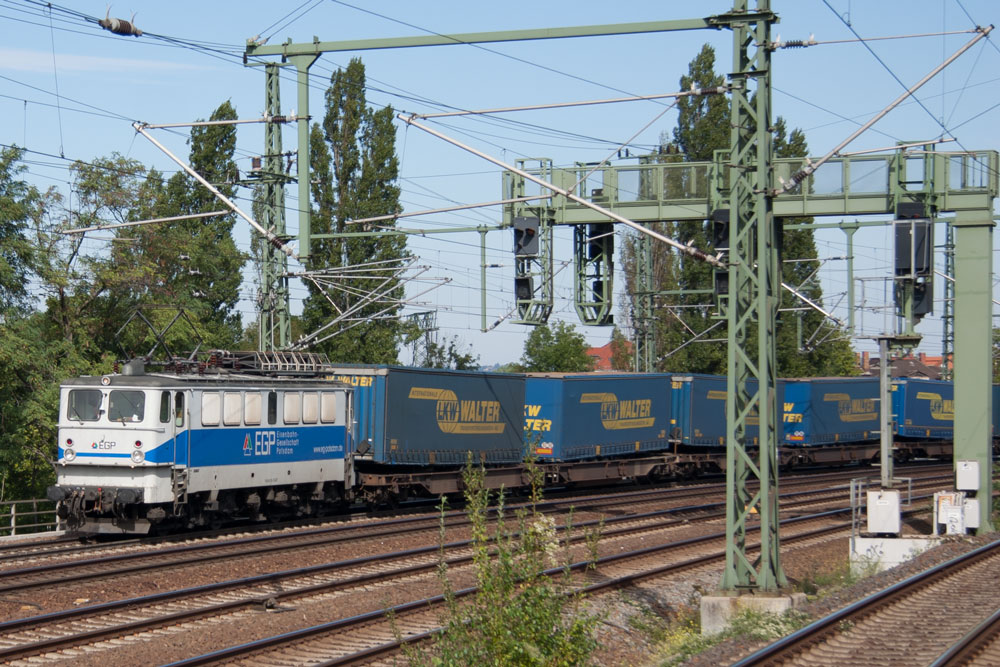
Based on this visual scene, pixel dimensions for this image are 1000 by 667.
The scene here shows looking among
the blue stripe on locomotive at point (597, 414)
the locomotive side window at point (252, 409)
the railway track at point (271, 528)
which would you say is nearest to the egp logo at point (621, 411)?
the blue stripe on locomotive at point (597, 414)

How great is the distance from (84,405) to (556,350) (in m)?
48.4

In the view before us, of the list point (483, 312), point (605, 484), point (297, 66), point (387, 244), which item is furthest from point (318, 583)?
point (387, 244)

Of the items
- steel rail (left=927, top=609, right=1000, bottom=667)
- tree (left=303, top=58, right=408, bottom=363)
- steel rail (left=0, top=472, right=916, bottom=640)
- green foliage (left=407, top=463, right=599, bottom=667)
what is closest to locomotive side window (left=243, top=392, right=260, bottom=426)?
steel rail (left=0, top=472, right=916, bottom=640)

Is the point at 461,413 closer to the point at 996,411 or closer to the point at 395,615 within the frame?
the point at 395,615

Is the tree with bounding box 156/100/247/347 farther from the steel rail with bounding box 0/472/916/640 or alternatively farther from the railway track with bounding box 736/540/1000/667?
the railway track with bounding box 736/540/1000/667

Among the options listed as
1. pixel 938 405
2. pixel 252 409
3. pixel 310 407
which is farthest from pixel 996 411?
pixel 252 409

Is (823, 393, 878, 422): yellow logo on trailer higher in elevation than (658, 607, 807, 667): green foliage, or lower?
higher

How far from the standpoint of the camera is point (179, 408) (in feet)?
64.5

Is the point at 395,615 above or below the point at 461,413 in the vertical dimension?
below

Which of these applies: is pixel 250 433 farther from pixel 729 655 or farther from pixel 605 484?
pixel 605 484

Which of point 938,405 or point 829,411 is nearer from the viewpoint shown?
point 829,411

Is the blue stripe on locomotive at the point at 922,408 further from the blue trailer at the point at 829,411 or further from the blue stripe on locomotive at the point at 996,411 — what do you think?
the blue stripe on locomotive at the point at 996,411

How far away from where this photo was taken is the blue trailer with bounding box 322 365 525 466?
24.1 meters

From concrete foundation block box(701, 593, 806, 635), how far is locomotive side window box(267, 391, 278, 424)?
419 inches
